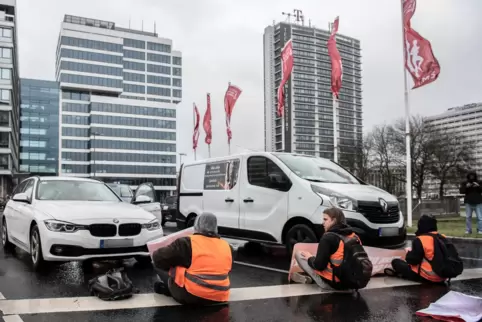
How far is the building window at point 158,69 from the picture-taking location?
5026 inches

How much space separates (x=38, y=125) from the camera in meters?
120

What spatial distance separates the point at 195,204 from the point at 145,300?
545 cm

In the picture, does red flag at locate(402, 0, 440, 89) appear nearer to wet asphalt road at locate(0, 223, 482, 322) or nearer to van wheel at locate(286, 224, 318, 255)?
van wheel at locate(286, 224, 318, 255)

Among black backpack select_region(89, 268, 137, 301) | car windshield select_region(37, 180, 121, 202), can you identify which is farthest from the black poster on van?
black backpack select_region(89, 268, 137, 301)

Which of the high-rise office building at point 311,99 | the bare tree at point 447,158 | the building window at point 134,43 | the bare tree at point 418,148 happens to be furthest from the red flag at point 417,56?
the building window at point 134,43

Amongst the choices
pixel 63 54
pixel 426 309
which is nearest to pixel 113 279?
pixel 426 309

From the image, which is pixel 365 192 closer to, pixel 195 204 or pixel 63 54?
pixel 195 204

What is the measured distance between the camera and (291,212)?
8297mm

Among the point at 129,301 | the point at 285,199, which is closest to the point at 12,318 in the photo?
the point at 129,301

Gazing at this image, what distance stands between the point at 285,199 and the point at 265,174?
847 millimetres

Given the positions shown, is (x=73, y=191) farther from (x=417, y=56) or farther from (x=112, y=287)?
(x=417, y=56)

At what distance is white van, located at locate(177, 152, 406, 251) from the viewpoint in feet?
25.5

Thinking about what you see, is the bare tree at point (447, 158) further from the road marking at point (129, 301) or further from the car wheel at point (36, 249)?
the car wheel at point (36, 249)

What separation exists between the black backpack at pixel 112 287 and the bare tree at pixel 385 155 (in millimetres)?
48501
